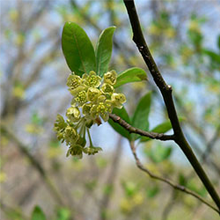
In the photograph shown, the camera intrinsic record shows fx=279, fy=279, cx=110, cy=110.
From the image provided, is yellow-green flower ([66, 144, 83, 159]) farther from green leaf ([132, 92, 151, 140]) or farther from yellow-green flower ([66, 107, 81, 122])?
green leaf ([132, 92, 151, 140])

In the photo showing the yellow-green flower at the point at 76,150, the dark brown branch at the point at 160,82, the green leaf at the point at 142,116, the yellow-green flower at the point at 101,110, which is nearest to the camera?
the dark brown branch at the point at 160,82

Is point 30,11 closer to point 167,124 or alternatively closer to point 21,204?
point 21,204

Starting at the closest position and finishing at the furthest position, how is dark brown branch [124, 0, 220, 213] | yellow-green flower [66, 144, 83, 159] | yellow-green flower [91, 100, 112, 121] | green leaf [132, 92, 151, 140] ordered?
dark brown branch [124, 0, 220, 213] → yellow-green flower [91, 100, 112, 121] → yellow-green flower [66, 144, 83, 159] → green leaf [132, 92, 151, 140]

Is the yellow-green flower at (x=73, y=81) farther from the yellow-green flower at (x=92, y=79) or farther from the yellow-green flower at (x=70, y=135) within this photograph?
the yellow-green flower at (x=70, y=135)

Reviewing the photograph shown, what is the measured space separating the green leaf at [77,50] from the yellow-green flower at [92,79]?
0.05 meters

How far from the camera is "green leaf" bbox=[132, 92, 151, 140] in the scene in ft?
4.01

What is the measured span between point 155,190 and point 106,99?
2.28m

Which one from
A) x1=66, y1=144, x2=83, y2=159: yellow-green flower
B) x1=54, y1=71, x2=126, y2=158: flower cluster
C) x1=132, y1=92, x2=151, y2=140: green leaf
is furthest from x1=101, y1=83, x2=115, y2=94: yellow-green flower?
x1=132, y1=92, x2=151, y2=140: green leaf

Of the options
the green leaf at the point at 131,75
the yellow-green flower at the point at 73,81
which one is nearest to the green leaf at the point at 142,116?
the green leaf at the point at 131,75

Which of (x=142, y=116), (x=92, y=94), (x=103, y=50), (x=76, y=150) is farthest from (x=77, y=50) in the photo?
(x=142, y=116)

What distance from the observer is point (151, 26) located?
4.26 metres

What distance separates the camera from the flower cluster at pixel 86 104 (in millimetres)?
834

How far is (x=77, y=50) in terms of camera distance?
0.94 m

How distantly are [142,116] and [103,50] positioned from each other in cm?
42
